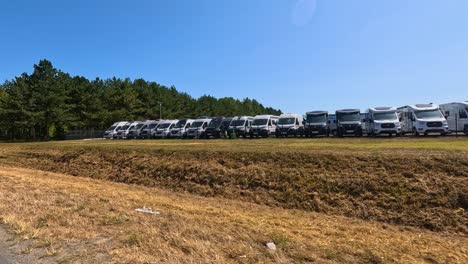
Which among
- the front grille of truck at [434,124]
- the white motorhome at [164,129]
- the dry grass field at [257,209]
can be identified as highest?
the white motorhome at [164,129]

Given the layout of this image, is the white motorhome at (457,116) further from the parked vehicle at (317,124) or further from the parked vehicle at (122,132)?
the parked vehicle at (122,132)

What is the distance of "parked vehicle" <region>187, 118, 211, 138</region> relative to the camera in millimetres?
42406

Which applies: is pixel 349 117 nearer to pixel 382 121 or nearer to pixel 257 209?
pixel 382 121

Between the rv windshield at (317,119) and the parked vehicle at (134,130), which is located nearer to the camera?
the rv windshield at (317,119)

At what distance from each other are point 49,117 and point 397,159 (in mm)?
54537

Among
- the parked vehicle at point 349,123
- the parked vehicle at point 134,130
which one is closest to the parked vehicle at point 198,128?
the parked vehicle at point 134,130

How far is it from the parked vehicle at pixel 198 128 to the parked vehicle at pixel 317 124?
1138cm

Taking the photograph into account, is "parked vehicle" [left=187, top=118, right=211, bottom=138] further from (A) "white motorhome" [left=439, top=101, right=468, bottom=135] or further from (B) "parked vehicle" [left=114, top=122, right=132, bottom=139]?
(A) "white motorhome" [left=439, top=101, right=468, bottom=135]

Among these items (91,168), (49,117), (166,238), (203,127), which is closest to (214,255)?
(166,238)

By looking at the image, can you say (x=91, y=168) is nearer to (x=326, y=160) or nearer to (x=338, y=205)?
(x=326, y=160)

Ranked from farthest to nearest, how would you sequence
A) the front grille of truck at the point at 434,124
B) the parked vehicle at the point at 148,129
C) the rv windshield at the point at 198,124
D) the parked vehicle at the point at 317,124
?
the parked vehicle at the point at 148,129 → the rv windshield at the point at 198,124 → the parked vehicle at the point at 317,124 → the front grille of truck at the point at 434,124

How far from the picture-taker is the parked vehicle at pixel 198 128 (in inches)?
1670

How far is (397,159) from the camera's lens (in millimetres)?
14164

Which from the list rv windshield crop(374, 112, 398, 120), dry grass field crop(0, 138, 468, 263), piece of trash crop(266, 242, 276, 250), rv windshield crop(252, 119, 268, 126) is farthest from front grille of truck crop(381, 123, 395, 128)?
piece of trash crop(266, 242, 276, 250)
